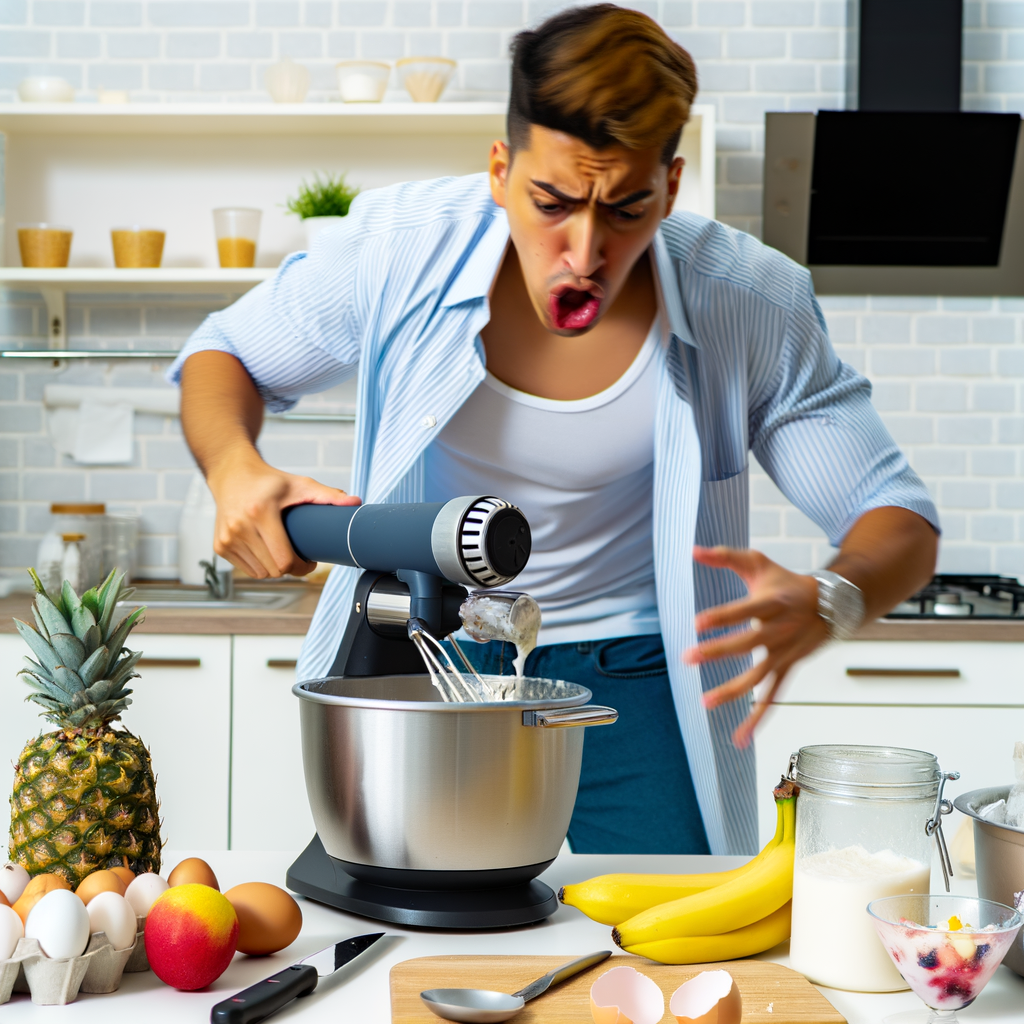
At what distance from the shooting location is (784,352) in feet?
4.54

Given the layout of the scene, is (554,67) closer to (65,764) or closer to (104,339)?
(65,764)

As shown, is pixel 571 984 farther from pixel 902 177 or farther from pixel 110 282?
pixel 902 177

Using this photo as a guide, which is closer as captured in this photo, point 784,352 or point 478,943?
point 478,943

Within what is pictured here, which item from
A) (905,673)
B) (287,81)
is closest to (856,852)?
(905,673)

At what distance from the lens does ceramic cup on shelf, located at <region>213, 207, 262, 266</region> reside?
2.72 m

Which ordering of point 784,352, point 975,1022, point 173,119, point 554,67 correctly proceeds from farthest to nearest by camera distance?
point 173,119 → point 784,352 → point 554,67 → point 975,1022

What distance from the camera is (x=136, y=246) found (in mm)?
2754

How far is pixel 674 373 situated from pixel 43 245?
1.99m

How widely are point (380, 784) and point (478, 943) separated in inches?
5.7

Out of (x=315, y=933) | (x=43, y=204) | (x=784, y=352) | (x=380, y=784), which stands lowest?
(x=315, y=933)

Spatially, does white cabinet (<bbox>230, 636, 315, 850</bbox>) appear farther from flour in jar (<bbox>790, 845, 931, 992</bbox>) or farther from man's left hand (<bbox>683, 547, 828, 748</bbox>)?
flour in jar (<bbox>790, 845, 931, 992</bbox>)

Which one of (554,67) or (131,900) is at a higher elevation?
(554,67)

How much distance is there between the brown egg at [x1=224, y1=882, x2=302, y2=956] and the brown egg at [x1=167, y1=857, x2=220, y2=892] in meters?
0.02

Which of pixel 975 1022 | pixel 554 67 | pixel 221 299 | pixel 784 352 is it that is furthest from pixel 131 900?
pixel 221 299
